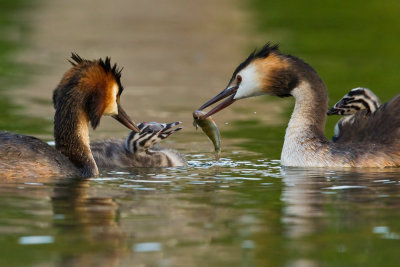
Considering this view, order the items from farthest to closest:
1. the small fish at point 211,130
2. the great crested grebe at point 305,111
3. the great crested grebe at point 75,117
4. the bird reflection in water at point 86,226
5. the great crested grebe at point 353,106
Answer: the great crested grebe at point 353,106
the small fish at point 211,130
the great crested grebe at point 305,111
the great crested grebe at point 75,117
the bird reflection in water at point 86,226

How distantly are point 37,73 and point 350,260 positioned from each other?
15.0m

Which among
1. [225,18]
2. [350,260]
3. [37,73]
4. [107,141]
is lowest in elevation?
[350,260]

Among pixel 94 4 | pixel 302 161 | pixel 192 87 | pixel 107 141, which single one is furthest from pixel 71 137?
pixel 94 4

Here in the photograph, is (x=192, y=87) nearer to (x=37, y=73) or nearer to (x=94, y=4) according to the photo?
(x=37, y=73)

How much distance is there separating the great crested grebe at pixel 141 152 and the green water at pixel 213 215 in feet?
1.18

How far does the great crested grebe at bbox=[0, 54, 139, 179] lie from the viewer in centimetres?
1148

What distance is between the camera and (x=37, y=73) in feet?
72.9

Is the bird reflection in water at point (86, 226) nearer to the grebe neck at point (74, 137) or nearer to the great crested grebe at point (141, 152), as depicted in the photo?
the grebe neck at point (74, 137)

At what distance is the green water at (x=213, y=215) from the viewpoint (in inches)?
318

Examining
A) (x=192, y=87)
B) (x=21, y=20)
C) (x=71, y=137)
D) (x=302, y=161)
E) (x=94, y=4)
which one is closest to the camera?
→ (x=71, y=137)

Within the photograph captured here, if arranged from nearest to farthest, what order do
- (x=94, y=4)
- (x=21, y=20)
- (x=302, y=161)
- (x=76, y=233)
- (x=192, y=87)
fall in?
(x=76, y=233) → (x=302, y=161) → (x=192, y=87) → (x=21, y=20) → (x=94, y=4)

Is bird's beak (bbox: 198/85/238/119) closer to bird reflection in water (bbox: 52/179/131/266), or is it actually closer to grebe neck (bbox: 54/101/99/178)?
grebe neck (bbox: 54/101/99/178)

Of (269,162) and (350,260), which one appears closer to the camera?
(350,260)

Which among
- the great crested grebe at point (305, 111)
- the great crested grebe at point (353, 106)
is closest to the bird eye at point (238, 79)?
the great crested grebe at point (305, 111)
